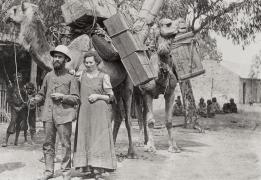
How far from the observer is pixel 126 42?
8.07 metres

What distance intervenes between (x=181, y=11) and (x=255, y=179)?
10.4m

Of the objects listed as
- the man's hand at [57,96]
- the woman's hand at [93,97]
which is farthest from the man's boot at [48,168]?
the woman's hand at [93,97]

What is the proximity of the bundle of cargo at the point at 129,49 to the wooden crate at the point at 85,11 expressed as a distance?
434 mm

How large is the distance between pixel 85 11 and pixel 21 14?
3.99 ft

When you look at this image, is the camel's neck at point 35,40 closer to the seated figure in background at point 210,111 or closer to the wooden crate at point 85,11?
the wooden crate at point 85,11

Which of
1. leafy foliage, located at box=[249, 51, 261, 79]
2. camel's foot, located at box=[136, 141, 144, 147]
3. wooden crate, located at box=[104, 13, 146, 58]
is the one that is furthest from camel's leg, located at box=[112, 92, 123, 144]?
leafy foliage, located at box=[249, 51, 261, 79]

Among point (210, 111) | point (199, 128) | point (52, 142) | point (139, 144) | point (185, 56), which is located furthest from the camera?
point (210, 111)

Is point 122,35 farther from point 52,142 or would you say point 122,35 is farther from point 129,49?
point 52,142

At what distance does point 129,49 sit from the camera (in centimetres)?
803

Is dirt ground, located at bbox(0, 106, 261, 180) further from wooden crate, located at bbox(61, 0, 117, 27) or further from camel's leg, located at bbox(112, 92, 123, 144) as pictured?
wooden crate, located at bbox(61, 0, 117, 27)

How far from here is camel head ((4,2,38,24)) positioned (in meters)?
8.41

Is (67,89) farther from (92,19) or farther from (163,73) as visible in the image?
(163,73)

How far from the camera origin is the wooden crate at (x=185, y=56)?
36.7ft

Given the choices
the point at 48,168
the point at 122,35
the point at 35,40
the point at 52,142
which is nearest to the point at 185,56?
the point at 122,35
